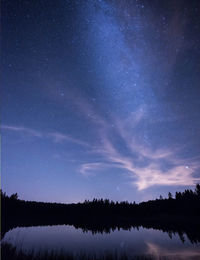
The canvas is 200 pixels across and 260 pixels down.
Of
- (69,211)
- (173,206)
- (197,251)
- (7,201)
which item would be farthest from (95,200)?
(197,251)

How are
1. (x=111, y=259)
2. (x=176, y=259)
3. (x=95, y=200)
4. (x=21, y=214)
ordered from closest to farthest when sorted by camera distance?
(x=111, y=259), (x=176, y=259), (x=21, y=214), (x=95, y=200)

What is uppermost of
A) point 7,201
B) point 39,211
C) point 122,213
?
point 7,201

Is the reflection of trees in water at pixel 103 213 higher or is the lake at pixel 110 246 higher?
the lake at pixel 110 246

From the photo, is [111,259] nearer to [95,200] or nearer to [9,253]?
[9,253]

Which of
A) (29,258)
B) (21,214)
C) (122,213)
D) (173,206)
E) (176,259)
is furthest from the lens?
(122,213)

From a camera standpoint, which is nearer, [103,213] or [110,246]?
[110,246]

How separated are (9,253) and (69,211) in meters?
113

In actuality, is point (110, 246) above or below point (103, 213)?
above

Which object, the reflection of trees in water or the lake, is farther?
the reflection of trees in water

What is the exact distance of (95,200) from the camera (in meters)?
136

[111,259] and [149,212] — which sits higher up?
[111,259]

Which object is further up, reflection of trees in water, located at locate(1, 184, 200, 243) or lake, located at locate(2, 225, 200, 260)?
lake, located at locate(2, 225, 200, 260)

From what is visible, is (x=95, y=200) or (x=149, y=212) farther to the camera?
(x=95, y=200)

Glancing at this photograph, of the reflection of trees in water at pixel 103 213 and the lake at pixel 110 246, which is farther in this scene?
the reflection of trees in water at pixel 103 213
